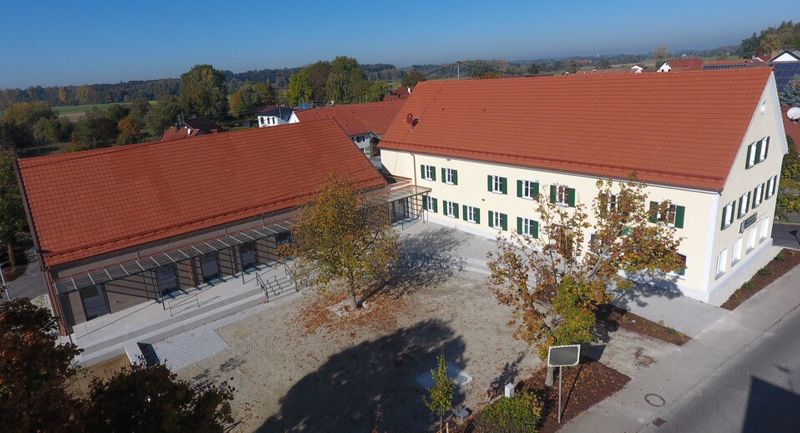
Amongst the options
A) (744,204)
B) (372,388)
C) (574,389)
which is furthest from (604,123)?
(372,388)

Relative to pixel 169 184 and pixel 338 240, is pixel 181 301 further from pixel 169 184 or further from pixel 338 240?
pixel 338 240

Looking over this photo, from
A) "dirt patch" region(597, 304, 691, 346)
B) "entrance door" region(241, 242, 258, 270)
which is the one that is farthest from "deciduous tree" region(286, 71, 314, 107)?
"dirt patch" region(597, 304, 691, 346)

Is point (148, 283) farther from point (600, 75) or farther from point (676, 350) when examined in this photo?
point (600, 75)

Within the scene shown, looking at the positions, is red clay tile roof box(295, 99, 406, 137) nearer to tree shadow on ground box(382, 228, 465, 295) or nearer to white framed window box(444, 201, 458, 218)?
white framed window box(444, 201, 458, 218)

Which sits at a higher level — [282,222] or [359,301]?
[282,222]

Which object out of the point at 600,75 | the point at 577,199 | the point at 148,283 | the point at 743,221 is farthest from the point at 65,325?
the point at 743,221

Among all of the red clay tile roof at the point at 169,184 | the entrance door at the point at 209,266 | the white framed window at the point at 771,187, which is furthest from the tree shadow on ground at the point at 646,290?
the entrance door at the point at 209,266
